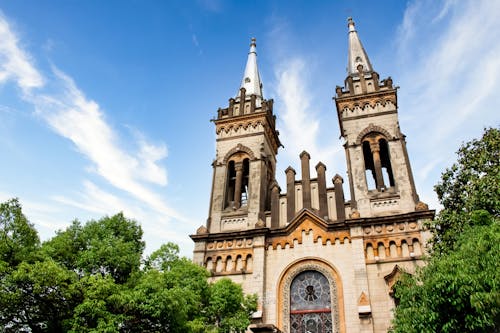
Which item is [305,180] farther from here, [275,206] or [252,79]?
[252,79]

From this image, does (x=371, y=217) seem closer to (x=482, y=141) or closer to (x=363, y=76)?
(x=482, y=141)

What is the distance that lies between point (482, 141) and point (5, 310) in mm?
16738

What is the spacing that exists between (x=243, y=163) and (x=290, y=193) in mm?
4046

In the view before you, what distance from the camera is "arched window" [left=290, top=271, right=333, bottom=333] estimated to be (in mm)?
16203

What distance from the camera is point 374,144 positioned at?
20.9 meters

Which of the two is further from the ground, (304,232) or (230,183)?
(230,183)

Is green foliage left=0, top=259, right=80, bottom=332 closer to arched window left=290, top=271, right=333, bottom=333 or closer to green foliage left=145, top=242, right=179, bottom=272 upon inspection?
green foliage left=145, top=242, right=179, bottom=272

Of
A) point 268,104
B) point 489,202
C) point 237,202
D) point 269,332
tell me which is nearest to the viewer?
point 489,202

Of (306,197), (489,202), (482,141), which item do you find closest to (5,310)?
(306,197)

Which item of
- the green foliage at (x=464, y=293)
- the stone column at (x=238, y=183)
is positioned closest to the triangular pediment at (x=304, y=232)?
the stone column at (x=238, y=183)

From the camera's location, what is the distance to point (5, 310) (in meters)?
10.5

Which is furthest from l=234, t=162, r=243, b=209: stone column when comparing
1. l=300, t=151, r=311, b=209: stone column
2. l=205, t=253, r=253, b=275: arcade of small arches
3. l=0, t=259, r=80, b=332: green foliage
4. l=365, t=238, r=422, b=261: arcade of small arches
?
l=0, t=259, r=80, b=332: green foliage

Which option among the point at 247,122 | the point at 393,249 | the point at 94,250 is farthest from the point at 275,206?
the point at 94,250

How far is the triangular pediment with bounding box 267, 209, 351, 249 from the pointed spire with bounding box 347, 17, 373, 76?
11036 mm
